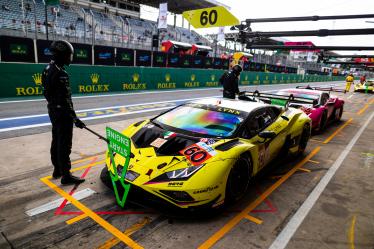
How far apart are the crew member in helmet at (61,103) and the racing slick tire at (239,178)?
2211mm

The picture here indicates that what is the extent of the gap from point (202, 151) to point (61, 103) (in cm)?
211

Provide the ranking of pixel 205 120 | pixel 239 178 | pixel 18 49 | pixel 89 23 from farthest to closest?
pixel 89 23 → pixel 18 49 → pixel 205 120 → pixel 239 178

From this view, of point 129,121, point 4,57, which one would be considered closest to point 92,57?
point 4,57

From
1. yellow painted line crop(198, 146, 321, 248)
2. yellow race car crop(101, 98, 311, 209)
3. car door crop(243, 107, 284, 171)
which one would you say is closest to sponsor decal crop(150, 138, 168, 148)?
yellow race car crop(101, 98, 311, 209)

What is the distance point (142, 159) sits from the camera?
11.8ft

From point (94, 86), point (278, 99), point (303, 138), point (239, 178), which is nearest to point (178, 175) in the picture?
point (239, 178)

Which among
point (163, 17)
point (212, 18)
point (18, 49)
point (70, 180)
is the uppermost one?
point (163, 17)

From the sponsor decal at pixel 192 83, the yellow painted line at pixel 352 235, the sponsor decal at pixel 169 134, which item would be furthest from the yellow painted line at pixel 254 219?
the sponsor decal at pixel 192 83

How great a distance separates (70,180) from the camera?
4.26 meters

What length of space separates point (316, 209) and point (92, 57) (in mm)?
16416

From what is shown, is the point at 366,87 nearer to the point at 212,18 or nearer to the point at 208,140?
the point at 212,18

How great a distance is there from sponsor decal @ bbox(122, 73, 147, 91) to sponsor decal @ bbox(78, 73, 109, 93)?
143cm

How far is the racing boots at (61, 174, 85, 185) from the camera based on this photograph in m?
4.22

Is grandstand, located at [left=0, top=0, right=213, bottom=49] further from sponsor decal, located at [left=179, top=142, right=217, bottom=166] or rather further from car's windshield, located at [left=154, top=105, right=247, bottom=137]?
sponsor decal, located at [left=179, top=142, right=217, bottom=166]
